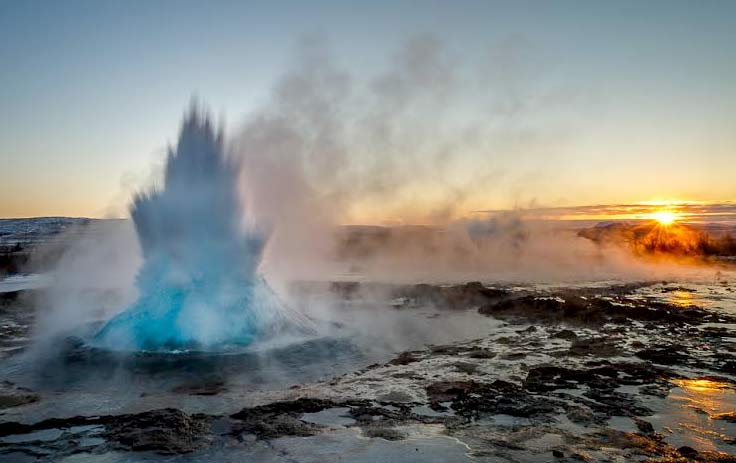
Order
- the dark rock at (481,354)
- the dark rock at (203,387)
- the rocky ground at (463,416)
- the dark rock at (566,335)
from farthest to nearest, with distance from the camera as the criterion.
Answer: the dark rock at (566,335)
the dark rock at (481,354)
the dark rock at (203,387)
the rocky ground at (463,416)

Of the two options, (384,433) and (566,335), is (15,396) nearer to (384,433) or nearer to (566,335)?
(384,433)

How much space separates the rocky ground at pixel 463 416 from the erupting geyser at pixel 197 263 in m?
2.38

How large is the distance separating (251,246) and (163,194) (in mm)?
1941

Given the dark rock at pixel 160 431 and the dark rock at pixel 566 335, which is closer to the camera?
the dark rock at pixel 160 431

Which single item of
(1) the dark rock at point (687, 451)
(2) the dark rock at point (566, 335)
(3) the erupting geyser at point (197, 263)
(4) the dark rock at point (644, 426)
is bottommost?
(2) the dark rock at point (566, 335)

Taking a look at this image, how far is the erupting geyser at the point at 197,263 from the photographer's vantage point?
987 centimetres

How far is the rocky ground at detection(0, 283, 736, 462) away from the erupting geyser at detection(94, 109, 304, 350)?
2384 mm

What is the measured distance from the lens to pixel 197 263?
10344 millimetres

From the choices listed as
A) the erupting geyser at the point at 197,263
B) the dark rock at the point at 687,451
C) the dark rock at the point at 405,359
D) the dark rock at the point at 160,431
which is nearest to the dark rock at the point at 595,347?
the dark rock at the point at 405,359

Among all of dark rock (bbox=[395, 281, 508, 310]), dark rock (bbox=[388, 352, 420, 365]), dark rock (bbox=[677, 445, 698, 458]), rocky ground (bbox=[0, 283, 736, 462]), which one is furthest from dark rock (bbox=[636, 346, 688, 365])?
dark rock (bbox=[395, 281, 508, 310])

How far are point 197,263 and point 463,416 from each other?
6191 millimetres

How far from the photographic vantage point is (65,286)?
59.8 feet

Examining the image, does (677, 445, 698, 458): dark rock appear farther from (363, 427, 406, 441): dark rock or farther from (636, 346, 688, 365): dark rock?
(636, 346, 688, 365): dark rock

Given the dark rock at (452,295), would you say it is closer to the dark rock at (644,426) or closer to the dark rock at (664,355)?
the dark rock at (664,355)
